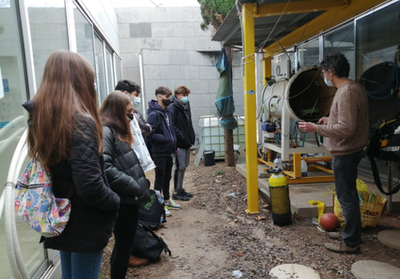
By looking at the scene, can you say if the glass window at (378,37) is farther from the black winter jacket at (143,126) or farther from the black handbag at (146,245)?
the black handbag at (146,245)

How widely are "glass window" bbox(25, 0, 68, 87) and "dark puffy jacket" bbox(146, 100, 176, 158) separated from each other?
1307 mm

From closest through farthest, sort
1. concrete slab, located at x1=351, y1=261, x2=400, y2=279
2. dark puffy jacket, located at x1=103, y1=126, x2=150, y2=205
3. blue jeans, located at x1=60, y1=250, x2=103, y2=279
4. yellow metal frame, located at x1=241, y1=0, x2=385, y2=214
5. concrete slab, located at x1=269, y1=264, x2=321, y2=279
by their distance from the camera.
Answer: blue jeans, located at x1=60, y1=250, x2=103, y2=279 < dark puffy jacket, located at x1=103, y1=126, x2=150, y2=205 < concrete slab, located at x1=351, y1=261, x2=400, y2=279 < concrete slab, located at x1=269, y1=264, x2=321, y2=279 < yellow metal frame, located at x1=241, y1=0, x2=385, y2=214

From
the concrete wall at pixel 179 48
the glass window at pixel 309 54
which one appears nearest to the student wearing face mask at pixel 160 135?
the glass window at pixel 309 54

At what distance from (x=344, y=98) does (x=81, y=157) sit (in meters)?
2.27

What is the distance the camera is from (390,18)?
13.6ft

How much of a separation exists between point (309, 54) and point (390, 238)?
4.40m

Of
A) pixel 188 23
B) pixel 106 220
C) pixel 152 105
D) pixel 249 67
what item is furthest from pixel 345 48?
pixel 188 23

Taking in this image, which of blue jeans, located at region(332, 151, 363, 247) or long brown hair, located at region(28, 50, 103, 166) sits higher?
long brown hair, located at region(28, 50, 103, 166)

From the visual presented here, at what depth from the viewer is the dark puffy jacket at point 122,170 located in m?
1.85

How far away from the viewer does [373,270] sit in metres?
2.46

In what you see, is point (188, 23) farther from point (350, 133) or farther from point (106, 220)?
point (106, 220)

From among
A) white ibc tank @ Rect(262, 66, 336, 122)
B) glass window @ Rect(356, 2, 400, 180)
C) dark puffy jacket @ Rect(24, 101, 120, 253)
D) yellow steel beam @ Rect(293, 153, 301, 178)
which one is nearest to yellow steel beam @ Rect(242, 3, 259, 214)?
white ibc tank @ Rect(262, 66, 336, 122)

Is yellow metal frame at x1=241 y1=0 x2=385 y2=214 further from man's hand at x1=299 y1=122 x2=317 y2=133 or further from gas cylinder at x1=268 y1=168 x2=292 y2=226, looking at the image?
man's hand at x1=299 y1=122 x2=317 y2=133

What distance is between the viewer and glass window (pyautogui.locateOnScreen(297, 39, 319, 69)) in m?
5.99
